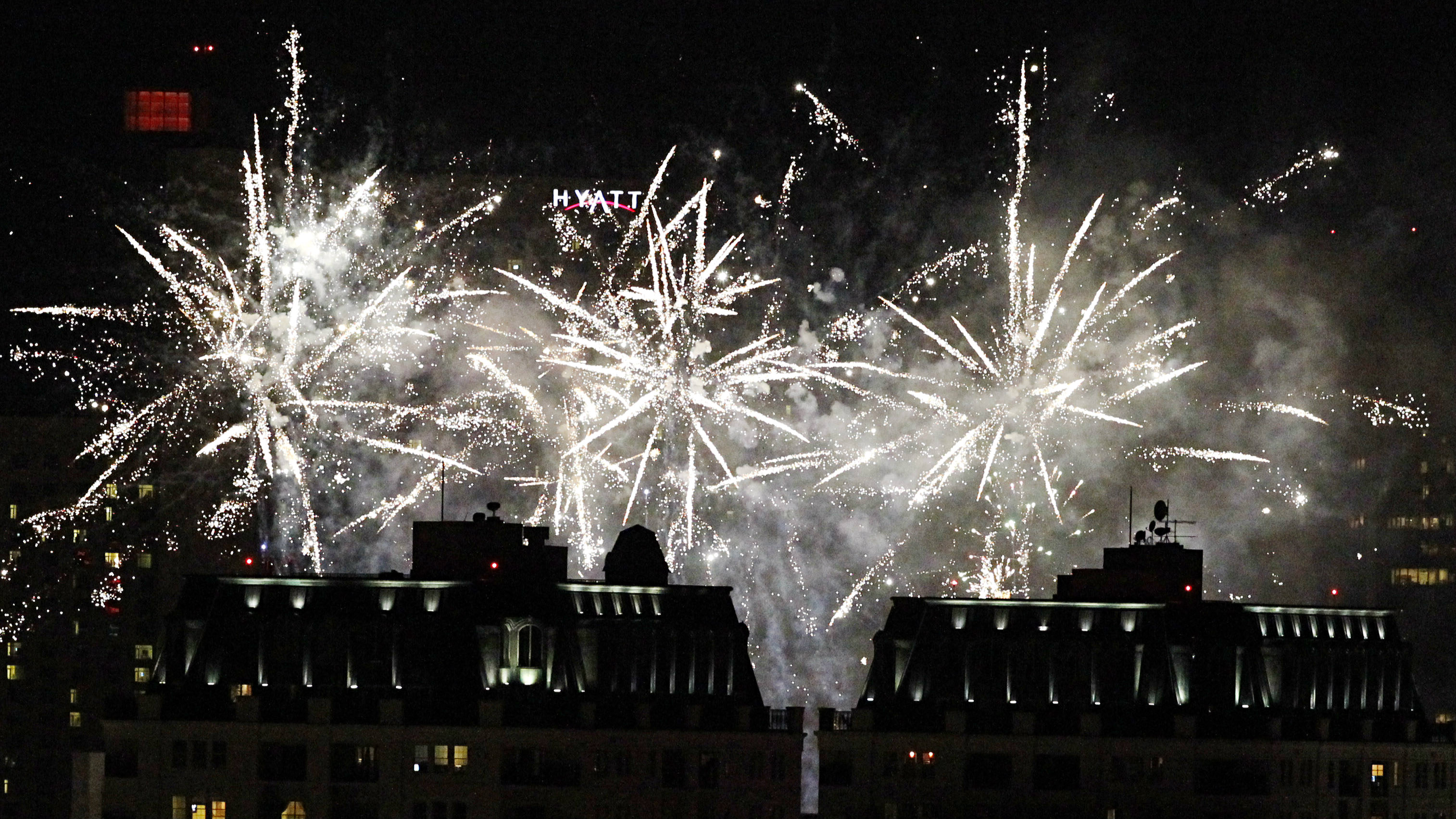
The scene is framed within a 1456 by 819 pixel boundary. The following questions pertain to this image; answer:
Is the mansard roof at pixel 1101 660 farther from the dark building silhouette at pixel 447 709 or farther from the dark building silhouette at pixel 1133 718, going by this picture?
the dark building silhouette at pixel 447 709

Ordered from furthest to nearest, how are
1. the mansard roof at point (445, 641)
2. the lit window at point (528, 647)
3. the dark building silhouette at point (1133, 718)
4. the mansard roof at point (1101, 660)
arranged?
the mansard roof at point (1101, 660) → the dark building silhouette at point (1133, 718) → the lit window at point (528, 647) → the mansard roof at point (445, 641)

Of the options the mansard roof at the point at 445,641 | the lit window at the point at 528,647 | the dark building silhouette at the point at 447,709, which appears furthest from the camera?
the lit window at the point at 528,647

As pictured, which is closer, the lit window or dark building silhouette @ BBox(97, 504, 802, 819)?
dark building silhouette @ BBox(97, 504, 802, 819)

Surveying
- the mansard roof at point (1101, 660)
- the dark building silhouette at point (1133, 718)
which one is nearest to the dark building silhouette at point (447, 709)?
the dark building silhouette at point (1133, 718)

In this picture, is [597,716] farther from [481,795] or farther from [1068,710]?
[1068,710]

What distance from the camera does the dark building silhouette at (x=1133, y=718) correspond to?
536ft

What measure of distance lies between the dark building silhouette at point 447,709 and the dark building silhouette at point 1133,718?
18.6 ft

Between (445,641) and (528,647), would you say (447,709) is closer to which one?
(445,641)

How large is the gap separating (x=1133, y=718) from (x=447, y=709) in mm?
30723

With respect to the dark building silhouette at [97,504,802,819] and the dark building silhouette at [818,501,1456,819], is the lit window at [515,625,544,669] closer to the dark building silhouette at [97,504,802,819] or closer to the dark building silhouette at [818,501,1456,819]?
the dark building silhouette at [97,504,802,819]

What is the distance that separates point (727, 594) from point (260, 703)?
71.5ft

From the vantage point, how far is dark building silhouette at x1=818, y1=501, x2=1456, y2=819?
163 metres

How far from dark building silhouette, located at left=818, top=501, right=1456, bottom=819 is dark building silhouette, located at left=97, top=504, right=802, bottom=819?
5.68 m

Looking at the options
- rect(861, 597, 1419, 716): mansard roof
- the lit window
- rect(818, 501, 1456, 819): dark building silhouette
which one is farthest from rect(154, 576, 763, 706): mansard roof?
rect(861, 597, 1419, 716): mansard roof
